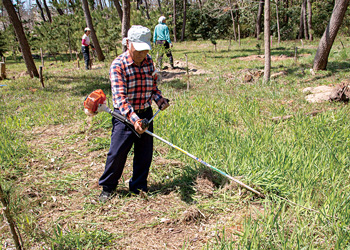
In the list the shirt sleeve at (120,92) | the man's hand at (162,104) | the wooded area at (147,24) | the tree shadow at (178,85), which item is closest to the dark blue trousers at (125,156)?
the man's hand at (162,104)

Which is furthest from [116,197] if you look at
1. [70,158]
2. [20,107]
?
[20,107]

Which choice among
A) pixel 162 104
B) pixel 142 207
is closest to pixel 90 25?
pixel 162 104

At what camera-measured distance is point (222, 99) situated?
5719 mm

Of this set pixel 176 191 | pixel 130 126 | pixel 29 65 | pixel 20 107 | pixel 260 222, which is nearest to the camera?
pixel 260 222

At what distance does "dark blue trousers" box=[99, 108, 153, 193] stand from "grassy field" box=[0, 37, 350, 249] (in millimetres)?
196

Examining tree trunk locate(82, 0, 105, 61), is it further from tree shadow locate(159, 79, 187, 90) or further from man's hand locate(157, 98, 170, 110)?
man's hand locate(157, 98, 170, 110)

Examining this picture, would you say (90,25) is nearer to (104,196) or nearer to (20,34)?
(20,34)

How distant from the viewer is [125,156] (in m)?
2.77

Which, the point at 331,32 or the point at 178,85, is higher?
the point at 331,32

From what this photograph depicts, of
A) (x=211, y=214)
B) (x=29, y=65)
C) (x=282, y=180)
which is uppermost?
(x=29, y=65)

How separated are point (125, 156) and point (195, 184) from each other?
861mm

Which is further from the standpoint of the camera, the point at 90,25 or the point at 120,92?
the point at 90,25

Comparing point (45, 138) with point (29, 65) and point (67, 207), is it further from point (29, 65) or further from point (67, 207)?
point (29, 65)

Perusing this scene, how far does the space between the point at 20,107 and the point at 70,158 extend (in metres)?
3.59
